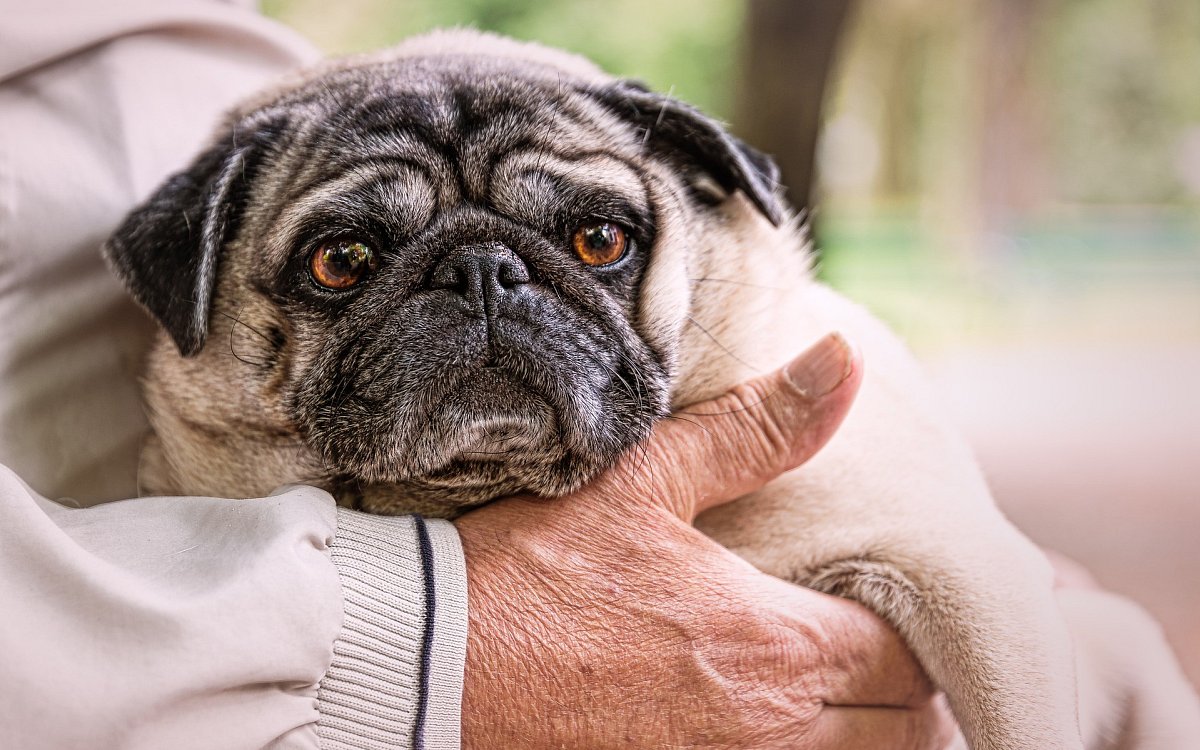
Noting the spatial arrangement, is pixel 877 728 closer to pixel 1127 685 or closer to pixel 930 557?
pixel 930 557

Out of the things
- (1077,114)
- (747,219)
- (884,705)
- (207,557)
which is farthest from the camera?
(1077,114)

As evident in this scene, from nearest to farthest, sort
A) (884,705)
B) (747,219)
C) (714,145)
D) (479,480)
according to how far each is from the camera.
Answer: (479,480)
(884,705)
(714,145)
(747,219)

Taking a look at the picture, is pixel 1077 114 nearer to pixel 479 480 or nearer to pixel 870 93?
pixel 870 93

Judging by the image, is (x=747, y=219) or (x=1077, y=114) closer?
(x=747, y=219)

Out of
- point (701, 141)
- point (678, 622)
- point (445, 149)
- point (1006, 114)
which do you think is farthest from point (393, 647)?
point (1006, 114)

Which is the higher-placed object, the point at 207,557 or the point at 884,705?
the point at 207,557

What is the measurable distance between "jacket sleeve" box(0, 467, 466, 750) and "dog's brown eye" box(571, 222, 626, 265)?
589 millimetres

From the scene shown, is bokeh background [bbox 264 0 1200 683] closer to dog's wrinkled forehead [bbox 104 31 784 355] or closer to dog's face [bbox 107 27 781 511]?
dog's wrinkled forehead [bbox 104 31 784 355]

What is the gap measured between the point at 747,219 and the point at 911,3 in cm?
1836

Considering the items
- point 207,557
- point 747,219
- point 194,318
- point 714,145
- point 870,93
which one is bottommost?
point 870,93

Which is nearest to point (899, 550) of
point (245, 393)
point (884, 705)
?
Result: point (884, 705)

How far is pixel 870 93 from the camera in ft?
69.4

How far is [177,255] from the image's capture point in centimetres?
172

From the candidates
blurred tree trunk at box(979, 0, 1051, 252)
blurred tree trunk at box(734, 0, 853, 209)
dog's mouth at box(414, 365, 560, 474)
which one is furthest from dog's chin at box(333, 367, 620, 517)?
blurred tree trunk at box(979, 0, 1051, 252)
